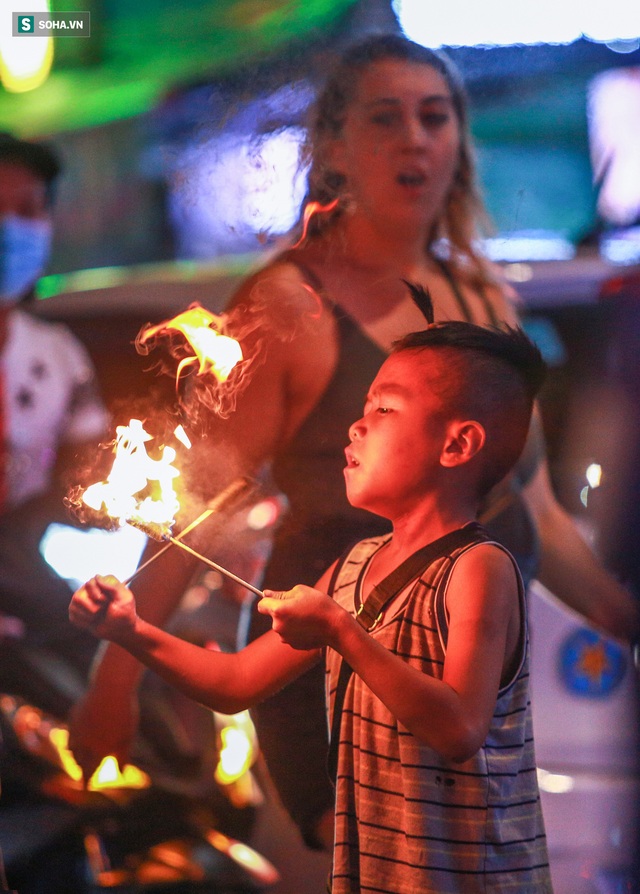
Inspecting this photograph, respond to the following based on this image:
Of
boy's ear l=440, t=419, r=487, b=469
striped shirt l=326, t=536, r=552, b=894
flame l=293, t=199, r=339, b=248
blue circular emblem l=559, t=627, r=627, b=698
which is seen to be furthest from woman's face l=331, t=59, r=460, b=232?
blue circular emblem l=559, t=627, r=627, b=698

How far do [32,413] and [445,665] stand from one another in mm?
1869

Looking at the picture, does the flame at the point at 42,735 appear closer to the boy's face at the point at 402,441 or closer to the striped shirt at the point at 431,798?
the striped shirt at the point at 431,798

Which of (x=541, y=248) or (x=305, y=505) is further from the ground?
(x=541, y=248)

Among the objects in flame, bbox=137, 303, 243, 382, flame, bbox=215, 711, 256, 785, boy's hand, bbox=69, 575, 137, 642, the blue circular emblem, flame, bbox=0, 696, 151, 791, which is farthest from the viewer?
flame, bbox=0, 696, 151, 791

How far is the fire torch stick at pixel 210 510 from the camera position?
1.38m

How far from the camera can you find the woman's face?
1572mm

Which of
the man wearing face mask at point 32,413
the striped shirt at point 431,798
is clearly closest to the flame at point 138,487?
the striped shirt at point 431,798

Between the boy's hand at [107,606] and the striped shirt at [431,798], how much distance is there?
34 cm

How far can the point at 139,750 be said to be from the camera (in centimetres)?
259

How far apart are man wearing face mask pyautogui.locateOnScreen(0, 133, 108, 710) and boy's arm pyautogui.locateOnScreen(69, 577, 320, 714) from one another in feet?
1.79

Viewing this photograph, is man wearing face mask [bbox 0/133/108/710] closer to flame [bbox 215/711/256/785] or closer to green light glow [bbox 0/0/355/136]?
green light glow [bbox 0/0/355/136]

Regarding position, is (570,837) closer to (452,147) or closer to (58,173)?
(452,147)

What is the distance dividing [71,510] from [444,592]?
0.64 metres

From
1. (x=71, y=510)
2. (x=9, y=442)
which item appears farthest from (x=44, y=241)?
(x=71, y=510)
